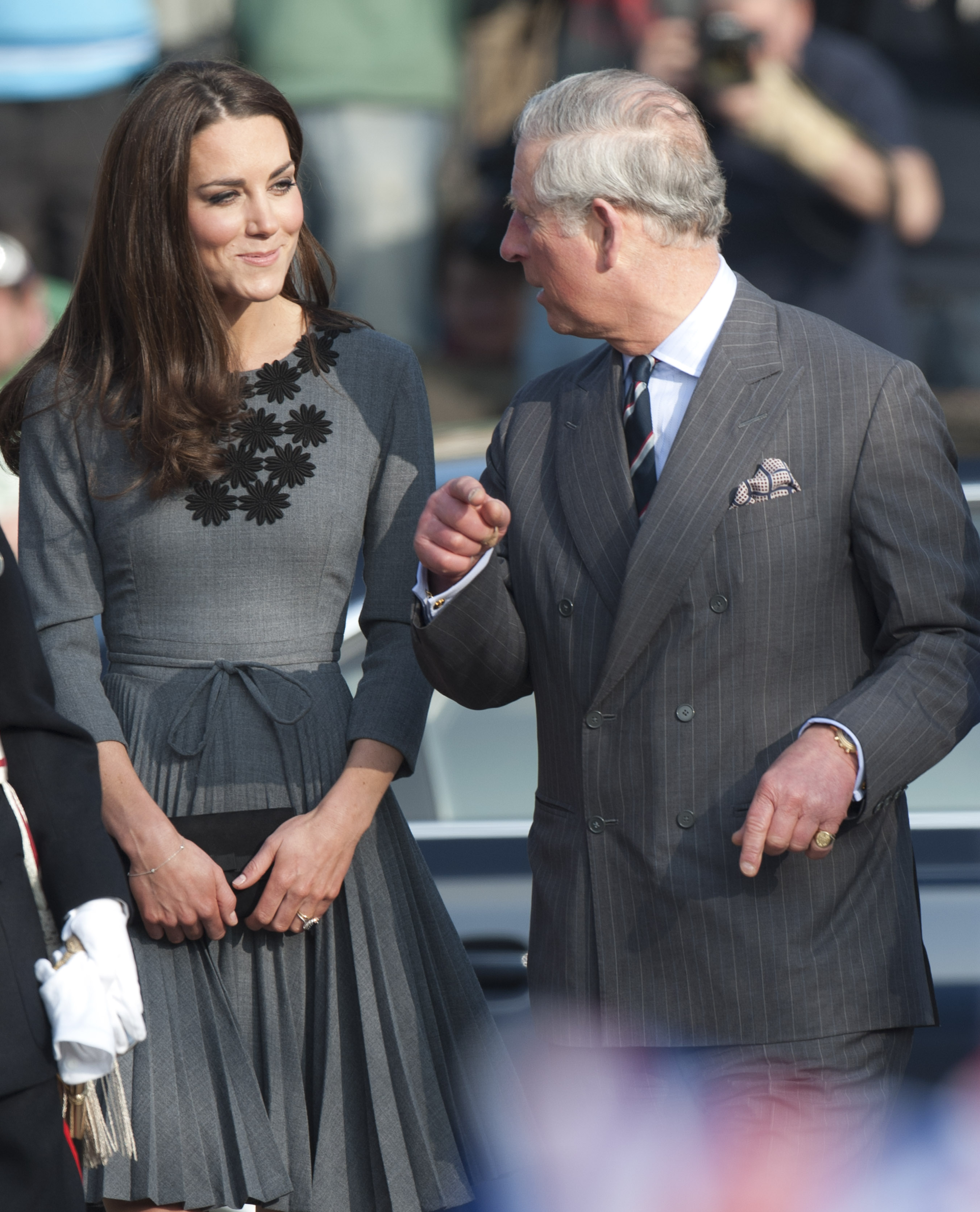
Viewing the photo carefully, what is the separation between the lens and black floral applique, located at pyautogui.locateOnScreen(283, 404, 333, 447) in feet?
8.90

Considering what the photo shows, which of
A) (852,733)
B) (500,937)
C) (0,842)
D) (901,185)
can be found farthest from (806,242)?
(0,842)

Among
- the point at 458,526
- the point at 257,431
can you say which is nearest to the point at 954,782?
the point at 458,526

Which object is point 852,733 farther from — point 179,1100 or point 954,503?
point 179,1100

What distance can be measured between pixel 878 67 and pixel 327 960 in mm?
4879

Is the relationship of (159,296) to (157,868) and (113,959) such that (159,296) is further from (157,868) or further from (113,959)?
(113,959)

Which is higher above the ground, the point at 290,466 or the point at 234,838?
the point at 290,466

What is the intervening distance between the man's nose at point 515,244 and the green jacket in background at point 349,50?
4294 mm

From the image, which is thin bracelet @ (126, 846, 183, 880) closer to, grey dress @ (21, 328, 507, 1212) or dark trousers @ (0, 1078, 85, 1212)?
grey dress @ (21, 328, 507, 1212)

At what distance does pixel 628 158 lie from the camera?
243 centimetres

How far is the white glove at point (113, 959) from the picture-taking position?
6.70 feet

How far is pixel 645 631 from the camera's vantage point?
2.43 meters

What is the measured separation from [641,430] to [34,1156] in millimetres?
1251

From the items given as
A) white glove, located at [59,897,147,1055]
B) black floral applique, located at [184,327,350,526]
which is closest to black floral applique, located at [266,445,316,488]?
black floral applique, located at [184,327,350,526]

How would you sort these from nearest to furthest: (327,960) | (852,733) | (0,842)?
(0,842)
(852,733)
(327,960)
